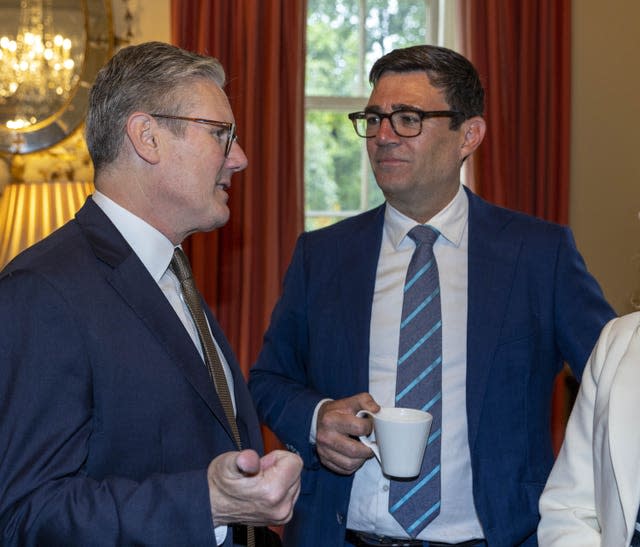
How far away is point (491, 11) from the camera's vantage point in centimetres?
416

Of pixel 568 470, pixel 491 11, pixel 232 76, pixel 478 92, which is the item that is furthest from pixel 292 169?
pixel 568 470

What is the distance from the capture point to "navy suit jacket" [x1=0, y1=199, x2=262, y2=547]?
131cm

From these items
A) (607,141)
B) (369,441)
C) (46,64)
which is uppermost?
(46,64)

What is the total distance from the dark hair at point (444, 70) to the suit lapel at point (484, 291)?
0.27 m

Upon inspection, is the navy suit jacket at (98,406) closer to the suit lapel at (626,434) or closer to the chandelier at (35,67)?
the suit lapel at (626,434)

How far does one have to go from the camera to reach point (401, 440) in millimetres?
1660

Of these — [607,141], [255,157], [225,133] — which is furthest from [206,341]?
[607,141]

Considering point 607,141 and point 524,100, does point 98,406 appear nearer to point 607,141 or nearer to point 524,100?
point 524,100

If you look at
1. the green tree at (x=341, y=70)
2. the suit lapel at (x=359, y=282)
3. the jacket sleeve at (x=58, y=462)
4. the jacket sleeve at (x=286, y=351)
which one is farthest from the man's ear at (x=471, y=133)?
the green tree at (x=341, y=70)

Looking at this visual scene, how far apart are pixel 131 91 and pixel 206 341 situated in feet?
1.53

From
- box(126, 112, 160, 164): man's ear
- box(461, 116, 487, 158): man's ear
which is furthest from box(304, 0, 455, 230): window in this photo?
box(126, 112, 160, 164): man's ear

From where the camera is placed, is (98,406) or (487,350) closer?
(98,406)

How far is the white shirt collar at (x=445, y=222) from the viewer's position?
2.15 metres

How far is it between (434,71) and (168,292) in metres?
0.96
